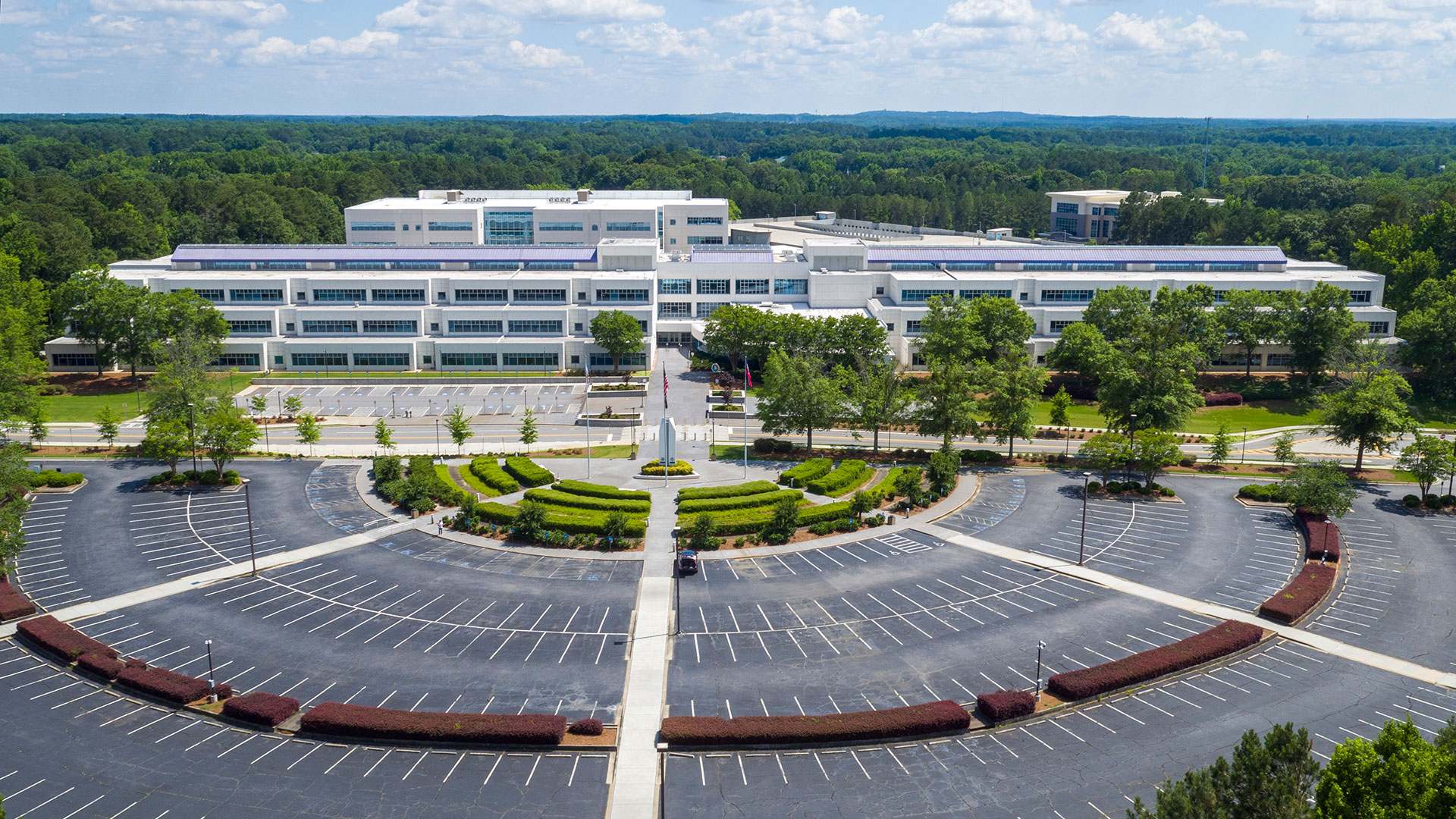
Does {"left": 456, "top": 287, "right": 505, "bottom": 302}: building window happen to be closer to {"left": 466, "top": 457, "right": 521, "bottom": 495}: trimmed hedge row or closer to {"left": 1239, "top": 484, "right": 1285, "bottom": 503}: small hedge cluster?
{"left": 466, "top": 457, "right": 521, "bottom": 495}: trimmed hedge row

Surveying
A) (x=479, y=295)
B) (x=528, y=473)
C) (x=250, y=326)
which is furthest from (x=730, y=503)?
(x=250, y=326)

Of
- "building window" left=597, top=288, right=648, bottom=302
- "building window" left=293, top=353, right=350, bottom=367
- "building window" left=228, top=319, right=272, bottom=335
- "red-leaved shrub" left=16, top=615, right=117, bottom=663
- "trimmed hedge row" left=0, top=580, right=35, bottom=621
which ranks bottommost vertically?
"red-leaved shrub" left=16, top=615, right=117, bottom=663

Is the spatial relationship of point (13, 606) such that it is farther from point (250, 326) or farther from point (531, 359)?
point (250, 326)

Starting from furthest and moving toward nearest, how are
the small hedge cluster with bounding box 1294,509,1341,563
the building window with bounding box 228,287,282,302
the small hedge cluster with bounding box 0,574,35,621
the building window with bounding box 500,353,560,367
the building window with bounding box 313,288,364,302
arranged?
1. the building window with bounding box 313,288,364,302
2. the building window with bounding box 228,287,282,302
3. the building window with bounding box 500,353,560,367
4. the small hedge cluster with bounding box 1294,509,1341,563
5. the small hedge cluster with bounding box 0,574,35,621

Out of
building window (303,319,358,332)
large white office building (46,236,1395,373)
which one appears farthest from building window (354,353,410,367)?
building window (303,319,358,332)

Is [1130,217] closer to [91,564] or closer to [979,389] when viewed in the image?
[979,389]

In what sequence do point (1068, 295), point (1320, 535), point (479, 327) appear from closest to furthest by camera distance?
point (1320, 535), point (479, 327), point (1068, 295)

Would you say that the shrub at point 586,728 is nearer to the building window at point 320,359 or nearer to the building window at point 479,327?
the building window at point 479,327
